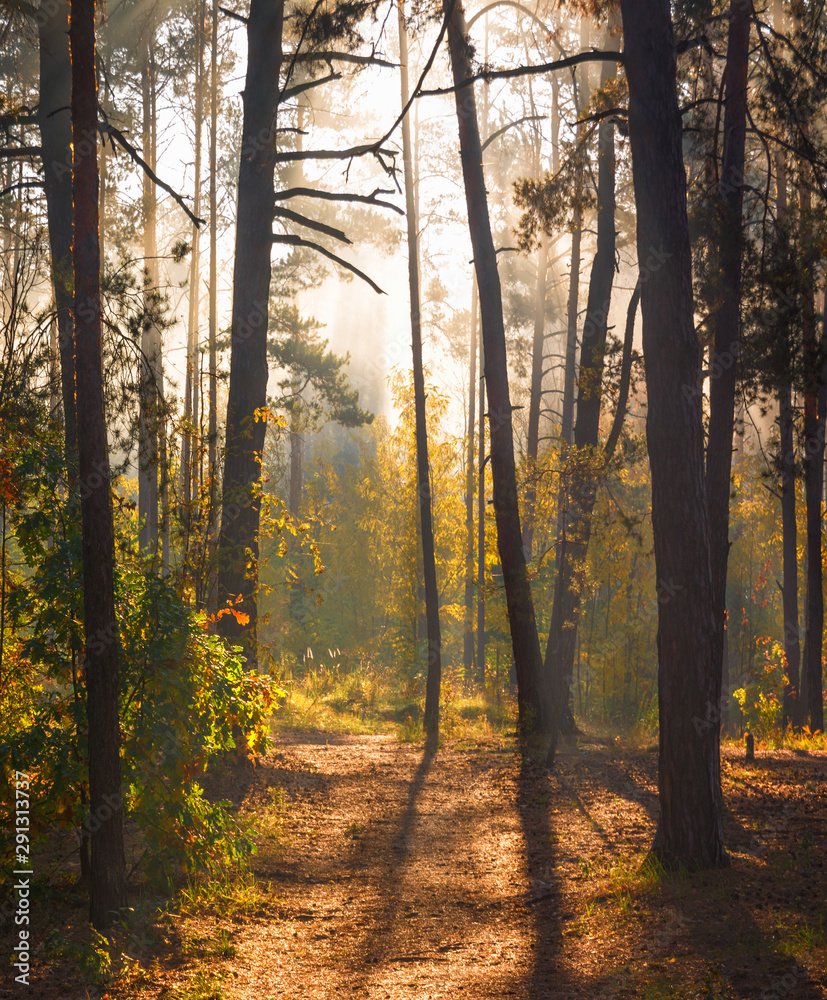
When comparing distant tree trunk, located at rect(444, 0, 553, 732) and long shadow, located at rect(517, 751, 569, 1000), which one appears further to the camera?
distant tree trunk, located at rect(444, 0, 553, 732)

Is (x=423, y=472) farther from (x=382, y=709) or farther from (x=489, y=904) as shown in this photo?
(x=489, y=904)

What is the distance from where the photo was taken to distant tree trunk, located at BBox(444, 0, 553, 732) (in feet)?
35.6

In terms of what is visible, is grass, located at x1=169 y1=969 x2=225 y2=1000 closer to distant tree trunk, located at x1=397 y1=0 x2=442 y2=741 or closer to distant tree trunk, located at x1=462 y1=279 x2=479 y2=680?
distant tree trunk, located at x1=397 y1=0 x2=442 y2=741

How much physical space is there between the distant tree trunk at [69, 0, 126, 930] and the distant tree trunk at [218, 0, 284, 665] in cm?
386

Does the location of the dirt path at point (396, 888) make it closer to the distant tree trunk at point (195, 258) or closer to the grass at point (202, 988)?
the grass at point (202, 988)

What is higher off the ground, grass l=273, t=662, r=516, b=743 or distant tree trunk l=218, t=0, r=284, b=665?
distant tree trunk l=218, t=0, r=284, b=665

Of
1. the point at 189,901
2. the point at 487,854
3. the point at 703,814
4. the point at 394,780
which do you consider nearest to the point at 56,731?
the point at 189,901

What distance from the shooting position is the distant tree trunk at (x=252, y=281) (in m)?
8.59

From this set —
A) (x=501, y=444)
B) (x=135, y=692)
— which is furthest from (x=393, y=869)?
(x=501, y=444)

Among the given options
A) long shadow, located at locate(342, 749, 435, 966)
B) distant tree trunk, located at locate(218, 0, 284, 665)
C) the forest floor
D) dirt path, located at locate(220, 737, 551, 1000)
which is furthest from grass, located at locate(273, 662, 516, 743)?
distant tree trunk, located at locate(218, 0, 284, 665)

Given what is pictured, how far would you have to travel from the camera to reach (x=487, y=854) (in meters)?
6.68

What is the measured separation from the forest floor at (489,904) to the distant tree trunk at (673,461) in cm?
60

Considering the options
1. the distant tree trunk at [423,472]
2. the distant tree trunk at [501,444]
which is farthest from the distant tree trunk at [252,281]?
the distant tree trunk at [423,472]

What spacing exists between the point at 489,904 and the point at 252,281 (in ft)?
22.8
